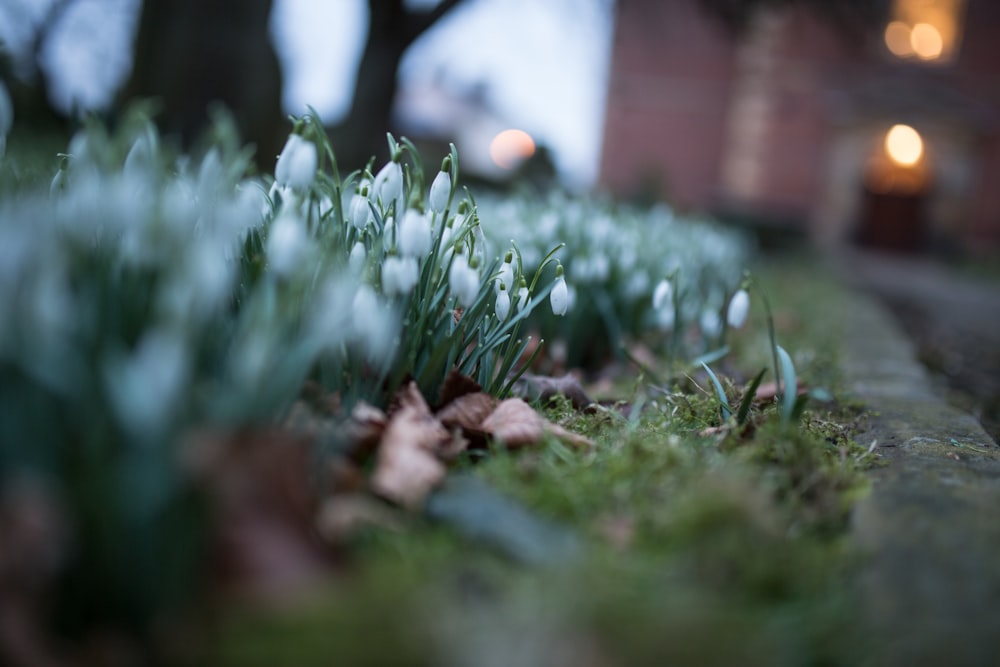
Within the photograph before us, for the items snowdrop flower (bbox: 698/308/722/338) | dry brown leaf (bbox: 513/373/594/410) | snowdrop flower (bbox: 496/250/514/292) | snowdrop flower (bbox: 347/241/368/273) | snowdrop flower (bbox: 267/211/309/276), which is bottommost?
dry brown leaf (bbox: 513/373/594/410)

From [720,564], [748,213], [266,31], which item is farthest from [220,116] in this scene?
[748,213]

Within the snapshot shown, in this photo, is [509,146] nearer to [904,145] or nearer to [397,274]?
[904,145]

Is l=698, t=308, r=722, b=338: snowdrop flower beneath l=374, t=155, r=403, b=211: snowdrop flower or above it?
beneath

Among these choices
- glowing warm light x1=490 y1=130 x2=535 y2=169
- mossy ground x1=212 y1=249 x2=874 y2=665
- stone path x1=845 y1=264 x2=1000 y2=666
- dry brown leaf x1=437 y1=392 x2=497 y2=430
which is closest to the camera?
mossy ground x1=212 y1=249 x2=874 y2=665

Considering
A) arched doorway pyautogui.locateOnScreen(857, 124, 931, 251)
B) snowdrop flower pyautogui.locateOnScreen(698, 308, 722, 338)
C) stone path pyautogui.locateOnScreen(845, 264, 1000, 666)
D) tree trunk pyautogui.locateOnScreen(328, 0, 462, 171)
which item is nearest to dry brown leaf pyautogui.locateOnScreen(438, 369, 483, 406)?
stone path pyautogui.locateOnScreen(845, 264, 1000, 666)

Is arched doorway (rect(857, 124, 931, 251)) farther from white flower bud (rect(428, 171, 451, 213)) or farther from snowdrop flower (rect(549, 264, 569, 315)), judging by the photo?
white flower bud (rect(428, 171, 451, 213))

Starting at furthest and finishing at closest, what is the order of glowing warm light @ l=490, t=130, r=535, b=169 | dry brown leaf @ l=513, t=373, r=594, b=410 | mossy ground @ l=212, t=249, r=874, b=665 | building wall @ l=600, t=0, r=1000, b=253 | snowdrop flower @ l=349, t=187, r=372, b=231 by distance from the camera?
glowing warm light @ l=490, t=130, r=535, b=169, building wall @ l=600, t=0, r=1000, b=253, dry brown leaf @ l=513, t=373, r=594, b=410, snowdrop flower @ l=349, t=187, r=372, b=231, mossy ground @ l=212, t=249, r=874, b=665

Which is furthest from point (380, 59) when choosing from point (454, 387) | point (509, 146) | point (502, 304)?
point (509, 146)
